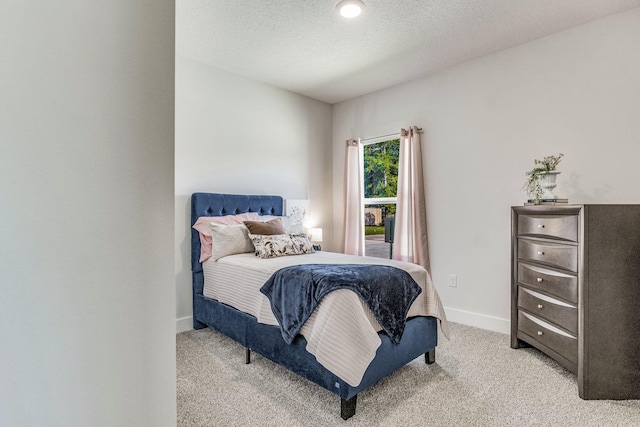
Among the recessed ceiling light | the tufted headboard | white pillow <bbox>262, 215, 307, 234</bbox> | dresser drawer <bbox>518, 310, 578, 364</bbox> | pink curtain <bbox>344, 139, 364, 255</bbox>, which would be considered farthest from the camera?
pink curtain <bbox>344, 139, 364, 255</bbox>

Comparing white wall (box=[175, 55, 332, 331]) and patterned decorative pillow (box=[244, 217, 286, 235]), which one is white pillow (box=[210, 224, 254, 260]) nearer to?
patterned decorative pillow (box=[244, 217, 286, 235])

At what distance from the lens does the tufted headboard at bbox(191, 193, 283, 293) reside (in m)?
3.21

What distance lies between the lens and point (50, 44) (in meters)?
0.70

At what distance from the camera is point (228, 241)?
9.84ft

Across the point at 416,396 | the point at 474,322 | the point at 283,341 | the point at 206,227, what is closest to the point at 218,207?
the point at 206,227

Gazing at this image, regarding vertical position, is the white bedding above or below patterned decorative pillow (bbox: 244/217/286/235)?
below

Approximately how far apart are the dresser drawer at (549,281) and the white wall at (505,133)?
0.52 meters

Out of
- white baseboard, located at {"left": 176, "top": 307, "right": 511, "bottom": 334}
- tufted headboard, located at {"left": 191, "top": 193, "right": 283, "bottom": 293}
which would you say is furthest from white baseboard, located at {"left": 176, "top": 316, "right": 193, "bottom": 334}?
tufted headboard, located at {"left": 191, "top": 193, "right": 283, "bottom": 293}

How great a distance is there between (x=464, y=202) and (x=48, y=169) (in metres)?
3.44

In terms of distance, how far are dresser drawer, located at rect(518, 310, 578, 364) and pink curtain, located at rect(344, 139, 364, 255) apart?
2.09m

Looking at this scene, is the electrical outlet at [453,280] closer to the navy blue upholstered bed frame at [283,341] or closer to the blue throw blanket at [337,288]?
the navy blue upholstered bed frame at [283,341]

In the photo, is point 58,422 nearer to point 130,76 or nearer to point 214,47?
point 130,76

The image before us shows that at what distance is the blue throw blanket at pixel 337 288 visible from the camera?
1.94m

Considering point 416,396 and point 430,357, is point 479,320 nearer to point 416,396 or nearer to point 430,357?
point 430,357
